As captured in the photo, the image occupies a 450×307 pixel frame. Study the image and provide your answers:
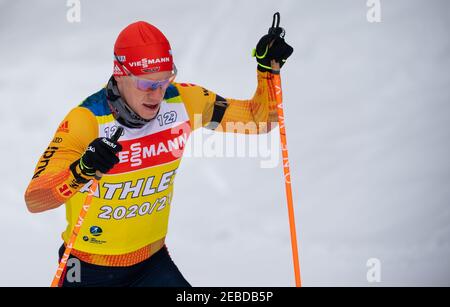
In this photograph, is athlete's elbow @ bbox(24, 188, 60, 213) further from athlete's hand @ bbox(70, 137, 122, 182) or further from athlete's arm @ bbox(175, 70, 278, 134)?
athlete's arm @ bbox(175, 70, 278, 134)

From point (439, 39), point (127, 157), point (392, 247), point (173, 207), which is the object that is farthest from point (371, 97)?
point (127, 157)

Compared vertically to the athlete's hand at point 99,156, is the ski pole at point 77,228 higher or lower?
lower

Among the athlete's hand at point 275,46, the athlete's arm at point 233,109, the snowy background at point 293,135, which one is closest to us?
the athlete's hand at point 275,46

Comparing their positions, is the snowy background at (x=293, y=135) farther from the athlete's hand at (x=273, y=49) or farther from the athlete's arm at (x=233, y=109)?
the athlete's hand at (x=273, y=49)

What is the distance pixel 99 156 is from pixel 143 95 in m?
0.47

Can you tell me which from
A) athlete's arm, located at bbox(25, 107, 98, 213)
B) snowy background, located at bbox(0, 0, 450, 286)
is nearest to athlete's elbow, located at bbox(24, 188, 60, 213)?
athlete's arm, located at bbox(25, 107, 98, 213)

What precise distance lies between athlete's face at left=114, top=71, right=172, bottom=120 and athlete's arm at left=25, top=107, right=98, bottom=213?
194mm

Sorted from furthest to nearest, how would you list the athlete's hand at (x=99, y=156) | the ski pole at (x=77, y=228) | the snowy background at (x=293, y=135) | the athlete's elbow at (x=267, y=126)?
the snowy background at (x=293, y=135)
the athlete's elbow at (x=267, y=126)
the ski pole at (x=77, y=228)
the athlete's hand at (x=99, y=156)

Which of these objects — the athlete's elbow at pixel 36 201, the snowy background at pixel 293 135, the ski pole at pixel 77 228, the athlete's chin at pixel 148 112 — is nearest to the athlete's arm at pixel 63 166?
the athlete's elbow at pixel 36 201

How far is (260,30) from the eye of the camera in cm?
686

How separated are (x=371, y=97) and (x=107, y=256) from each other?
332 cm

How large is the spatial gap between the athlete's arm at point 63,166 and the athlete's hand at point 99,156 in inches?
2.4

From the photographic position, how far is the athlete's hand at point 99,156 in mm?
3420

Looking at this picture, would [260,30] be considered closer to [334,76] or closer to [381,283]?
[334,76]
